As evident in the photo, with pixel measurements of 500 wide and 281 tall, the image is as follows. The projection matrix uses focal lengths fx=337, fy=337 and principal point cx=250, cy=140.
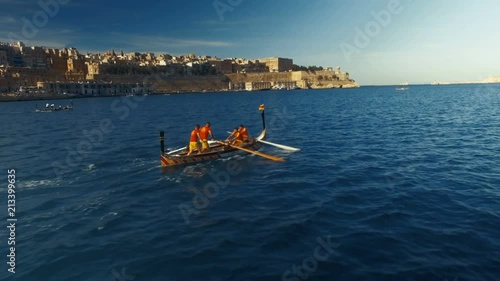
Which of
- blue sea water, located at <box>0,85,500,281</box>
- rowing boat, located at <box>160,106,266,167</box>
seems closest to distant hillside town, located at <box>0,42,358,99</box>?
rowing boat, located at <box>160,106,266,167</box>

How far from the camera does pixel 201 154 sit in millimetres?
20688

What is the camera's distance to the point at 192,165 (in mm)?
20359

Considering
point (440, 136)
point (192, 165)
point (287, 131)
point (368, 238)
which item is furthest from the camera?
point (287, 131)

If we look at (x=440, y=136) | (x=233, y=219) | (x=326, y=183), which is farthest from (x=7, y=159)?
Result: (x=440, y=136)

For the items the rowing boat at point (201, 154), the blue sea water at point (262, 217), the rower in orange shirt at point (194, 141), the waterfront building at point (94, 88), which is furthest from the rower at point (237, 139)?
the waterfront building at point (94, 88)

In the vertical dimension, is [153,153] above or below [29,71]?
below

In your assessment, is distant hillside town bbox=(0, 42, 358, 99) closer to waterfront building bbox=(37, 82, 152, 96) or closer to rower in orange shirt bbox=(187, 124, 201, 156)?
waterfront building bbox=(37, 82, 152, 96)

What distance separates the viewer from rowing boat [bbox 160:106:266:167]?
63.8 ft

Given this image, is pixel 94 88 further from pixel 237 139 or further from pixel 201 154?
pixel 201 154

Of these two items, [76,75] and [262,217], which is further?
[76,75]

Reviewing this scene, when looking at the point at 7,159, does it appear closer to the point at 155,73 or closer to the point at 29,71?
the point at 29,71

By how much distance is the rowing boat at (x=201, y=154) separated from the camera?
1945cm

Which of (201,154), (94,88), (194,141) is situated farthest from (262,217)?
(94,88)

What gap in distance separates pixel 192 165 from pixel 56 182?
7.14 meters
